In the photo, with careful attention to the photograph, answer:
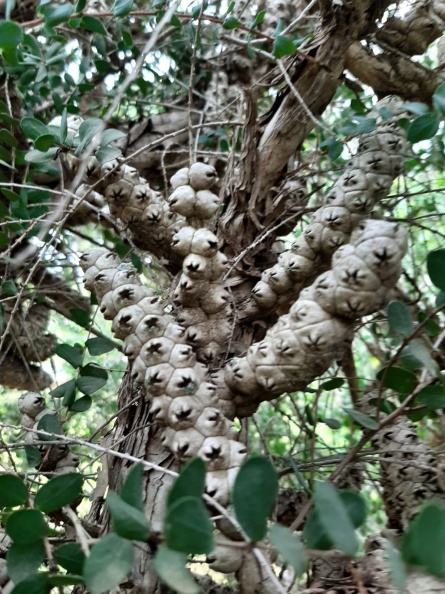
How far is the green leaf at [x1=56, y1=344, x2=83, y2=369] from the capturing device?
27.2 inches

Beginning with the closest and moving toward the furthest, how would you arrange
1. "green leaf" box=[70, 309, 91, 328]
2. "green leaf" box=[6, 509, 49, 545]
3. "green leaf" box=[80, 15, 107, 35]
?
"green leaf" box=[6, 509, 49, 545] < "green leaf" box=[70, 309, 91, 328] < "green leaf" box=[80, 15, 107, 35]

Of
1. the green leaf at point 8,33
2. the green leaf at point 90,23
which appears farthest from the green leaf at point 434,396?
the green leaf at point 90,23

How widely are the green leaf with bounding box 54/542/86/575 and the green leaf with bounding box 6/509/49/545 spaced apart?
23mm

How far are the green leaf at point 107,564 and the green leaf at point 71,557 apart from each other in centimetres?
6

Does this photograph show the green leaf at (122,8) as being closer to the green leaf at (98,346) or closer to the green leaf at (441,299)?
the green leaf at (98,346)

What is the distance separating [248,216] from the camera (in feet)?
2.52

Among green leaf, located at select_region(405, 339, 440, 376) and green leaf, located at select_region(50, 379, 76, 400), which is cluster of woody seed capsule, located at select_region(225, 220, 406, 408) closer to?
green leaf, located at select_region(405, 339, 440, 376)

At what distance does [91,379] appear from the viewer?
673 mm

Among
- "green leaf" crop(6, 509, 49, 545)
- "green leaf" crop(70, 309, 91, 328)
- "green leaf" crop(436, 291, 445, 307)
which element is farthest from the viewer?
"green leaf" crop(70, 309, 91, 328)

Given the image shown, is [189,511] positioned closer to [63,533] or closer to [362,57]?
[63,533]

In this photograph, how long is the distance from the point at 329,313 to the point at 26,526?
289 mm

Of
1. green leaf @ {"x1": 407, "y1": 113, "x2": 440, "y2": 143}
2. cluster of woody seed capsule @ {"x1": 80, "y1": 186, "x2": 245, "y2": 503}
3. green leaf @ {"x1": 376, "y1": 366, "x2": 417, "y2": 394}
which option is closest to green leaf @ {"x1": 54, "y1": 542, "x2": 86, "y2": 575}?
cluster of woody seed capsule @ {"x1": 80, "y1": 186, "x2": 245, "y2": 503}

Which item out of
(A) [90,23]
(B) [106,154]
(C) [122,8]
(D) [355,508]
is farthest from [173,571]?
(A) [90,23]

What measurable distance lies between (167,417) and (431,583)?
0.25 m
